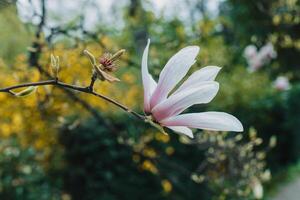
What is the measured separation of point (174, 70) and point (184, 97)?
61 millimetres

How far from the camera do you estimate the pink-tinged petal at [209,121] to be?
97 centimetres

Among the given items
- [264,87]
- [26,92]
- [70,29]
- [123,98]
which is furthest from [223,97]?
[26,92]

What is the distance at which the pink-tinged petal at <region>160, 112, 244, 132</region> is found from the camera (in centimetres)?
97

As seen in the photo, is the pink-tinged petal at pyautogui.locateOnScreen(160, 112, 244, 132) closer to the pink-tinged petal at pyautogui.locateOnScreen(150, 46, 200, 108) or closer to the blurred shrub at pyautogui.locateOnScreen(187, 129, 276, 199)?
the pink-tinged petal at pyautogui.locateOnScreen(150, 46, 200, 108)

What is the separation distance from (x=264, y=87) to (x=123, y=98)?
121 inches

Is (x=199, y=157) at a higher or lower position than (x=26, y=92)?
lower

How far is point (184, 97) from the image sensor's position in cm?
100

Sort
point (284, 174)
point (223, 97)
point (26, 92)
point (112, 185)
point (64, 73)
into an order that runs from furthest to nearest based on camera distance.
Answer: point (284, 174) < point (223, 97) < point (112, 185) < point (64, 73) < point (26, 92)

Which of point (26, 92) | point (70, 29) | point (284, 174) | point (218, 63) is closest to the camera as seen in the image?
point (26, 92)

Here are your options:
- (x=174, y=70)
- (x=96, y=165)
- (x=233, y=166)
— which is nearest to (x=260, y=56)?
(x=96, y=165)

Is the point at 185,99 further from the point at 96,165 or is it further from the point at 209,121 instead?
the point at 96,165

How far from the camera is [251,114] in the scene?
277 inches

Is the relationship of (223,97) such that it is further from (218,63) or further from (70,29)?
(70,29)

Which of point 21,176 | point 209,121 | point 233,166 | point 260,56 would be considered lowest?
point 21,176
